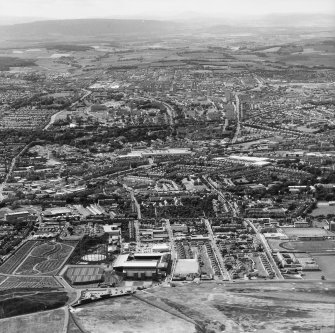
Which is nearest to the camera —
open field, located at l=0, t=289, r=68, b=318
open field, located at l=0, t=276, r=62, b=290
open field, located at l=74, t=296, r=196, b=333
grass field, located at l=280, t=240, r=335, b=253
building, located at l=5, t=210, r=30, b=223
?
open field, located at l=74, t=296, r=196, b=333

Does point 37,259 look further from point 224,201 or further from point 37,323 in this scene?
point 224,201

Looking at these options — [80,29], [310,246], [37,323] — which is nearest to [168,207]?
[310,246]

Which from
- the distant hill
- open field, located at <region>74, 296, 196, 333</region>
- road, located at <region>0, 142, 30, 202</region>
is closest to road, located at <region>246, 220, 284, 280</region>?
open field, located at <region>74, 296, 196, 333</region>

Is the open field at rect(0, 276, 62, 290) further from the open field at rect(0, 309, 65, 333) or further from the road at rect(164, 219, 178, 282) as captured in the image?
the road at rect(164, 219, 178, 282)

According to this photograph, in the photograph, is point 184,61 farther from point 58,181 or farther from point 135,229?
point 135,229

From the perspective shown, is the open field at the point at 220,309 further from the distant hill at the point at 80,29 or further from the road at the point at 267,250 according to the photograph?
the distant hill at the point at 80,29

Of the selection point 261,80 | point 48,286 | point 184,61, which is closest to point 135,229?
point 48,286
